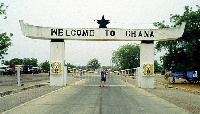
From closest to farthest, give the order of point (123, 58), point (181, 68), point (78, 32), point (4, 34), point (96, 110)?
point (96, 110), point (78, 32), point (181, 68), point (4, 34), point (123, 58)

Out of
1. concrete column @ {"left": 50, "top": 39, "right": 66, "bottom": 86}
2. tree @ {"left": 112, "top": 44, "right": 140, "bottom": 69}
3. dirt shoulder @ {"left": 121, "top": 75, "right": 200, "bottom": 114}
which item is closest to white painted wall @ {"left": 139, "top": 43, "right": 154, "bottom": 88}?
dirt shoulder @ {"left": 121, "top": 75, "right": 200, "bottom": 114}

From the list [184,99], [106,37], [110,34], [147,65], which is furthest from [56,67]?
[184,99]

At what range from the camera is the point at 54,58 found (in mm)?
22922

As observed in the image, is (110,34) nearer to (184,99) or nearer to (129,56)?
(184,99)

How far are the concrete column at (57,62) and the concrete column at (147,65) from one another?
25.0ft

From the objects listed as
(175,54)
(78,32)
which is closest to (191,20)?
(175,54)

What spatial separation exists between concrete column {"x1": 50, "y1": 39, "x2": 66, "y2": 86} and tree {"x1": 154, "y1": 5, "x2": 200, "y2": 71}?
1602cm

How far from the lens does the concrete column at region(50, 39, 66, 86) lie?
2275 centimetres

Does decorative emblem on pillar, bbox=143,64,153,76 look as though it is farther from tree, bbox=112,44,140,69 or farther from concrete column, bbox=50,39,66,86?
tree, bbox=112,44,140,69

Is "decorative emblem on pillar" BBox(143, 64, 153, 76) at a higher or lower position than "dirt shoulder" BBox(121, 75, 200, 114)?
higher

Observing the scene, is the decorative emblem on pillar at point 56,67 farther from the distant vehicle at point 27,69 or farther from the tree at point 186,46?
the distant vehicle at point 27,69

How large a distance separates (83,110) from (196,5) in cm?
2699

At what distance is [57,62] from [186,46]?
16.8 metres

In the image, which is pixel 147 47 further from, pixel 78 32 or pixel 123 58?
pixel 123 58
